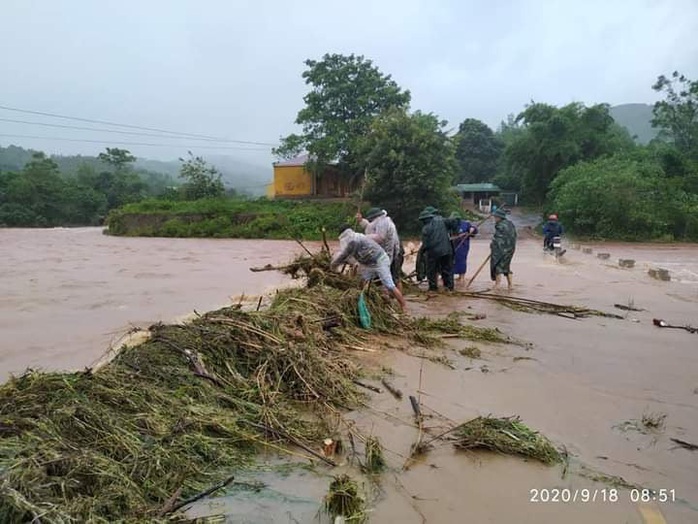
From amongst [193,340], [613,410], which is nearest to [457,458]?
[613,410]

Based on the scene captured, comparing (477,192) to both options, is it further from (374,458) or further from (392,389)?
(374,458)

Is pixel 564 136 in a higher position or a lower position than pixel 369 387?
higher

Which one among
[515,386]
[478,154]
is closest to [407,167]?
[515,386]

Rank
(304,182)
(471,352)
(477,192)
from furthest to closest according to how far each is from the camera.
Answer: (477,192), (304,182), (471,352)

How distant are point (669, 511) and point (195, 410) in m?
3.01

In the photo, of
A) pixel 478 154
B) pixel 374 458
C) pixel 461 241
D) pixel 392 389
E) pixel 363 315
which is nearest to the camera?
pixel 374 458

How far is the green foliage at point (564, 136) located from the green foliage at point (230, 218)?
17.4 m

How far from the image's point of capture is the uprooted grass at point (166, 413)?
2.72m

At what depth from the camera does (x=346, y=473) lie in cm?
344

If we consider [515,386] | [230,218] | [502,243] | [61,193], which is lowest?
[515,386]

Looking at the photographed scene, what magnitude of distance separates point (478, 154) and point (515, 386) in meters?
54.5

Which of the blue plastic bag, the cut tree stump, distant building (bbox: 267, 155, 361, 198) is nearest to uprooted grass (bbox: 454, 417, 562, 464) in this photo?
the blue plastic bag

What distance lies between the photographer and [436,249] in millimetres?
9648

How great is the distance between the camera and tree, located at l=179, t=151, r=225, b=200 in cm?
4216
